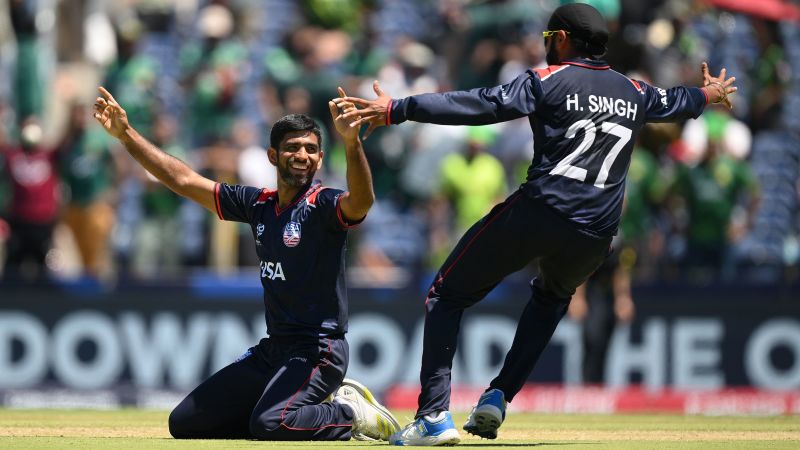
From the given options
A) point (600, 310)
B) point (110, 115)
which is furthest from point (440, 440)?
point (600, 310)

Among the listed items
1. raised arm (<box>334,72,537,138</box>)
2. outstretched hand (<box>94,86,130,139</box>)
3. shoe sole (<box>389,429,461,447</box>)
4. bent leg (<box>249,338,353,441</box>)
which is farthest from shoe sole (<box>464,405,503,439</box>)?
outstretched hand (<box>94,86,130,139</box>)

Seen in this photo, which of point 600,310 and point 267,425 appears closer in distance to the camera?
point 267,425

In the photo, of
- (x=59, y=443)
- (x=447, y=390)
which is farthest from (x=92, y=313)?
(x=447, y=390)

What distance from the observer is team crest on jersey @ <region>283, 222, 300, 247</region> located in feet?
26.0

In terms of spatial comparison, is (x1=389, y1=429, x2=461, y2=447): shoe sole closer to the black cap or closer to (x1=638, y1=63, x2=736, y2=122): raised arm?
(x1=638, y1=63, x2=736, y2=122): raised arm

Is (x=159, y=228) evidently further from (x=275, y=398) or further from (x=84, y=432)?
(x=275, y=398)

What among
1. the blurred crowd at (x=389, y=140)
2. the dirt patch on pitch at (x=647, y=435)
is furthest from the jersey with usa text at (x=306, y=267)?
the blurred crowd at (x=389, y=140)

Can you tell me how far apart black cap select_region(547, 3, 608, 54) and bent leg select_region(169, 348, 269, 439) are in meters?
2.53

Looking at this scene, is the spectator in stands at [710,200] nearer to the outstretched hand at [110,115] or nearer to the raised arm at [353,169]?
the raised arm at [353,169]

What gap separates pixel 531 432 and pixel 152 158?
2.80 meters

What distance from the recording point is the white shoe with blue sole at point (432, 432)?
7211mm

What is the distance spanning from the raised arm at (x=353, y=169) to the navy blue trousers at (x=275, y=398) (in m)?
0.82

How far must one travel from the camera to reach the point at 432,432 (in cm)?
722

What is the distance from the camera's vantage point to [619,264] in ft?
41.0
